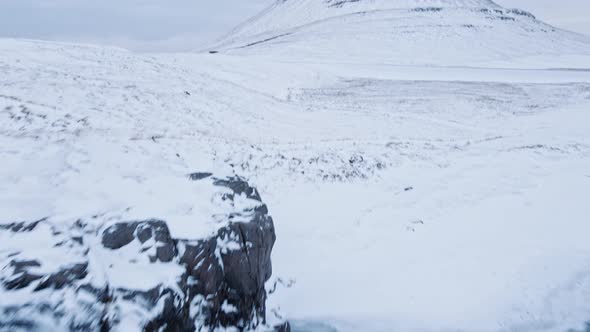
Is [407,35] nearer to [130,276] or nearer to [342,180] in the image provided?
[342,180]

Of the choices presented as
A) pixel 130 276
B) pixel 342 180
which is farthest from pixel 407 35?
pixel 130 276

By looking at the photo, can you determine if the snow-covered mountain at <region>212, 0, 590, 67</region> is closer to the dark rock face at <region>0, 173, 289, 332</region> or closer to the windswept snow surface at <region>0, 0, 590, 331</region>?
the windswept snow surface at <region>0, 0, 590, 331</region>

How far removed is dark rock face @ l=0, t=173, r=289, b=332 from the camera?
10.8ft

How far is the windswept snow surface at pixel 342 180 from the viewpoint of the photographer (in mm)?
5711

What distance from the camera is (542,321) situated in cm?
589

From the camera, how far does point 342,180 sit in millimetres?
10055

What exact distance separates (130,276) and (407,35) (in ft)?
207

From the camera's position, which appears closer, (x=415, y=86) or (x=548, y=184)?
(x=548, y=184)

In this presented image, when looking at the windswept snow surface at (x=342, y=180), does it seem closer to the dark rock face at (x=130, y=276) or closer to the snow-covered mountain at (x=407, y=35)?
the dark rock face at (x=130, y=276)

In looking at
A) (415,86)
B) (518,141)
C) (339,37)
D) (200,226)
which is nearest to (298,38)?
(339,37)

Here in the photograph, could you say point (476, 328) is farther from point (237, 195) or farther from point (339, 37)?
point (339, 37)

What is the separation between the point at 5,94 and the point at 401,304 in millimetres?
12076

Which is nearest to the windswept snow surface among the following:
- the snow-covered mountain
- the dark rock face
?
the dark rock face

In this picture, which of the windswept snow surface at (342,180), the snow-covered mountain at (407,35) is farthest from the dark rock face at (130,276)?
the snow-covered mountain at (407,35)
